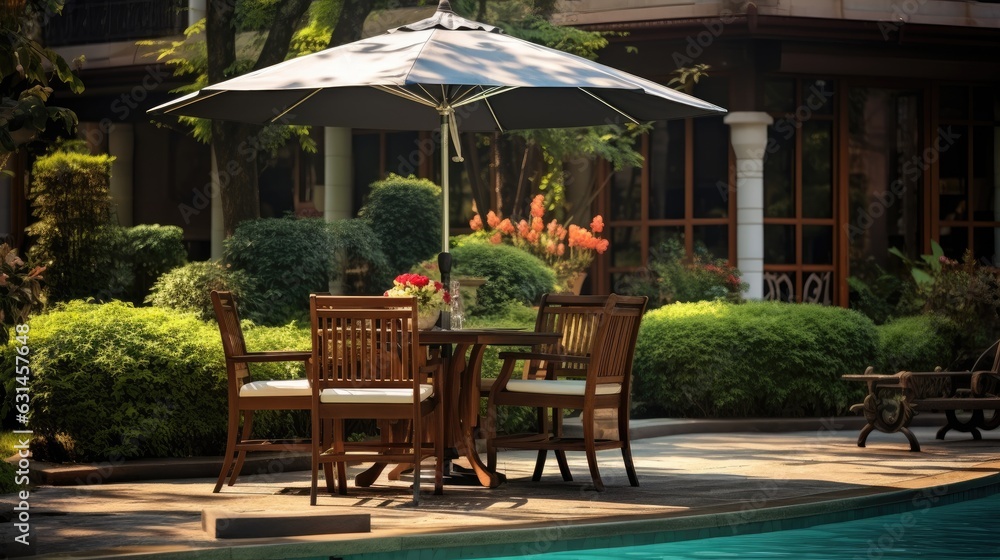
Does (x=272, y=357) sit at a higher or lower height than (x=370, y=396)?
higher

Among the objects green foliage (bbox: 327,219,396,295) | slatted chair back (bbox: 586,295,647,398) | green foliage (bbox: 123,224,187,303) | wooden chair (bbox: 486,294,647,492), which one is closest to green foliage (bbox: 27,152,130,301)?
green foliage (bbox: 123,224,187,303)

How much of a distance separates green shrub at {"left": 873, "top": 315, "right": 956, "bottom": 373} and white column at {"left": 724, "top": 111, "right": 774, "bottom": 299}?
2.58 metres

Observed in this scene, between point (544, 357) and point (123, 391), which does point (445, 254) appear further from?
point (123, 391)

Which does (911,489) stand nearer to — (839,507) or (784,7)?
(839,507)

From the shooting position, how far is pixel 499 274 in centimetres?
1299

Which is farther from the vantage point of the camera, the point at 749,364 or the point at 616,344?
the point at 749,364

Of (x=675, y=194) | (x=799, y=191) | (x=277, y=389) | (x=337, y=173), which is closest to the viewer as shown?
(x=277, y=389)

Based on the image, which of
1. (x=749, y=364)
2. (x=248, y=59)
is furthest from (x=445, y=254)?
(x=248, y=59)

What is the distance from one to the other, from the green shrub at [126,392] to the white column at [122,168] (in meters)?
12.8

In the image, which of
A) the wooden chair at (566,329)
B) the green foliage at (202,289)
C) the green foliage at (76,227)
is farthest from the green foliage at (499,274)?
the green foliage at (76,227)

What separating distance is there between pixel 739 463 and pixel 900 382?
1.69 meters

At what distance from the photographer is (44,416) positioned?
8.22 metres

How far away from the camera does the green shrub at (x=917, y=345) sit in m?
13.2

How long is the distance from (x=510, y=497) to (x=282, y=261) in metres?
6.07
